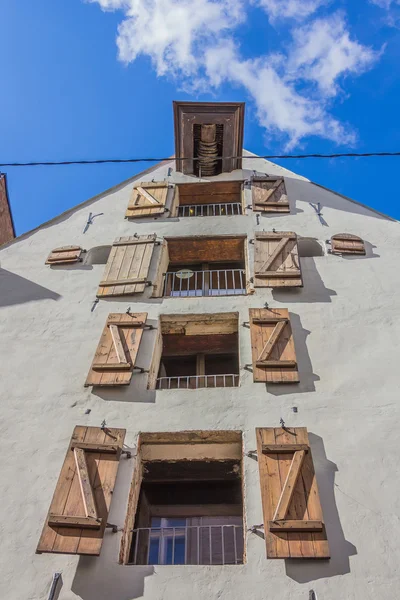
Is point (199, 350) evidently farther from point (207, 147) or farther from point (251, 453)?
point (207, 147)

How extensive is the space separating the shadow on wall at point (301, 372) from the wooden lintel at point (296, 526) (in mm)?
2540

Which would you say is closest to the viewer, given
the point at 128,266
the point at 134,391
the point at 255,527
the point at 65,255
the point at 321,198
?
the point at 255,527

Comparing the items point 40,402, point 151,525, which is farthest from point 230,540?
Result: point 40,402

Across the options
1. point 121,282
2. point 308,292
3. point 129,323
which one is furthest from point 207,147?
point 129,323

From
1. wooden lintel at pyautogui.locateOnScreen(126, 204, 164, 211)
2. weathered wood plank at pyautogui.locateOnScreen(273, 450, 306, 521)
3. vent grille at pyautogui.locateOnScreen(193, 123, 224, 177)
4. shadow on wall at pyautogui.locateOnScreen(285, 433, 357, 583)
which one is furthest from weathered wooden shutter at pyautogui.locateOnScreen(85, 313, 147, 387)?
vent grille at pyautogui.locateOnScreen(193, 123, 224, 177)

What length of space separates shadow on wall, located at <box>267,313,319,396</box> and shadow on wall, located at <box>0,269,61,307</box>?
5323 millimetres

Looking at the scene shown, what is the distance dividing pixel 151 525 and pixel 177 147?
11.8 m

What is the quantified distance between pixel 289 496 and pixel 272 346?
3.11 m

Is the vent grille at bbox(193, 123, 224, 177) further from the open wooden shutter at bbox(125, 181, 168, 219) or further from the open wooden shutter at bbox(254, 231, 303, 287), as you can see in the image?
the open wooden shutter at bbox(254, 231, 303, 287)

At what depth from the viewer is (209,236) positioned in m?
13.2

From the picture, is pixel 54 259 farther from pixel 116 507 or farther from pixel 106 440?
pixel 116 507

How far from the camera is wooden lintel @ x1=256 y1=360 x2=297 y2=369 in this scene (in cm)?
878

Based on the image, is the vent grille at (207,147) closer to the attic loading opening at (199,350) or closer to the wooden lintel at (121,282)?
the wooden lintel at (121,282)

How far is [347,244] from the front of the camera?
40.0 ft
